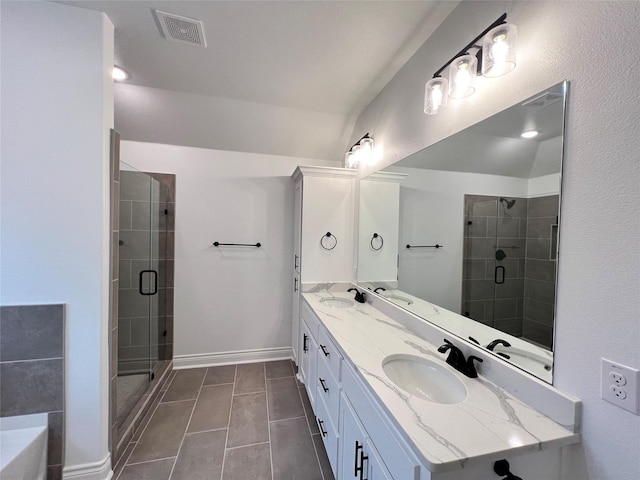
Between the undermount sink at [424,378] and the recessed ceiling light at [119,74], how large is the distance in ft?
8.49

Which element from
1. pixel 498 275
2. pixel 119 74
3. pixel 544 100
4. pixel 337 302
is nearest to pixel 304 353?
pixel 337 302

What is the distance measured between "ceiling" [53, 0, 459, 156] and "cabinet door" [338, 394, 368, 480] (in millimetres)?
1997

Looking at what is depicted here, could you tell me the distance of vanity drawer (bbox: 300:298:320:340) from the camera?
182 cm

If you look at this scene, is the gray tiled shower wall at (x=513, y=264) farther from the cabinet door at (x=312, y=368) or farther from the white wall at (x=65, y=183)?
the white wall at (x=65, y=183)

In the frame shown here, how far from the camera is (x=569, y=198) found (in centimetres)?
83

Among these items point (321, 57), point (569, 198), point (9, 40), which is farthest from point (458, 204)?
point (9, 40)

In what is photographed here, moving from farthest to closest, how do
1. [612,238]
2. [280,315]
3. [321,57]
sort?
[280,315]
[321,57]
[612,238]

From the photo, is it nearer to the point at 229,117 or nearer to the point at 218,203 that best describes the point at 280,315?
the point at 218,203

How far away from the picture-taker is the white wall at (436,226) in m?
1.36

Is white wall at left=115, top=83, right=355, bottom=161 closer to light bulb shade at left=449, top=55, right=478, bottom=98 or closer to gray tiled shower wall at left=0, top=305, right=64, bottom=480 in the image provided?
light bulb shade at left=449, top=55, right=478, bottom=98

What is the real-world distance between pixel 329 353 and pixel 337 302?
0.74 m

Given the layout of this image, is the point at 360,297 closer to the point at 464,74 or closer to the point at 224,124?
the point at 464,74

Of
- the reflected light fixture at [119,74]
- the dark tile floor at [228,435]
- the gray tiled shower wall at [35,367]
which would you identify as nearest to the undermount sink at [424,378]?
the dark tile floor at [228,435]

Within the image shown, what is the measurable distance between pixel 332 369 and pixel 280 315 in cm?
150
